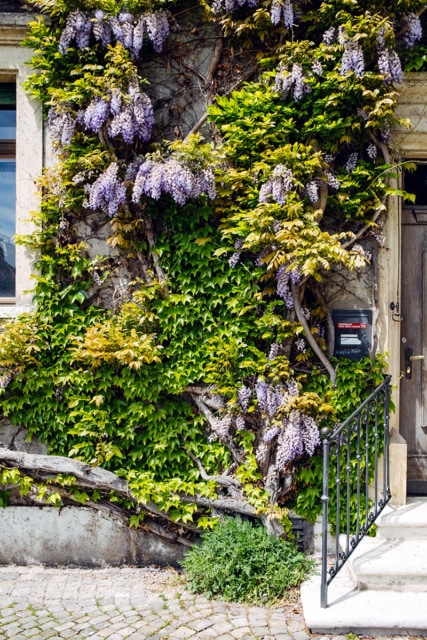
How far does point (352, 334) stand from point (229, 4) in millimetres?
2790

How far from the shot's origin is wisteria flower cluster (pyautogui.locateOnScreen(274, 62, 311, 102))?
4.17 meters

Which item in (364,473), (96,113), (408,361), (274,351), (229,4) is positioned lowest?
(364,473)

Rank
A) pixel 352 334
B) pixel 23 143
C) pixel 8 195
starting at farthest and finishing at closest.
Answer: pixel 8 195 < pixel 23 143 < pixel 352 334

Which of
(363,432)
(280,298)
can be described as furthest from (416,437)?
(280,298)

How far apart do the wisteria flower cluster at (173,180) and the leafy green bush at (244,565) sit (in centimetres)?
255

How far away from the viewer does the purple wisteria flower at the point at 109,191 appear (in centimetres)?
432

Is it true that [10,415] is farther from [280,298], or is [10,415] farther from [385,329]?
[385,329]

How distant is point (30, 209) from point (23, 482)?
A: 2.25 metres

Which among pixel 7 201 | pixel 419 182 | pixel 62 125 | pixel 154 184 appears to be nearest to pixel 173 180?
pixel 154 184

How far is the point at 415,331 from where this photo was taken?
186 inches

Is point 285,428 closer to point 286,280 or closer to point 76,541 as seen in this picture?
point 286,280

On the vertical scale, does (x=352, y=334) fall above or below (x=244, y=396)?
above

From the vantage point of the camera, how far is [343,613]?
11.1 ft

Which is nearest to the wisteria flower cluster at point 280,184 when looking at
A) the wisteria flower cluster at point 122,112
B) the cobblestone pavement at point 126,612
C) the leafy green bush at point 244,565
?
the wisteria flower cluster at point 122,112
